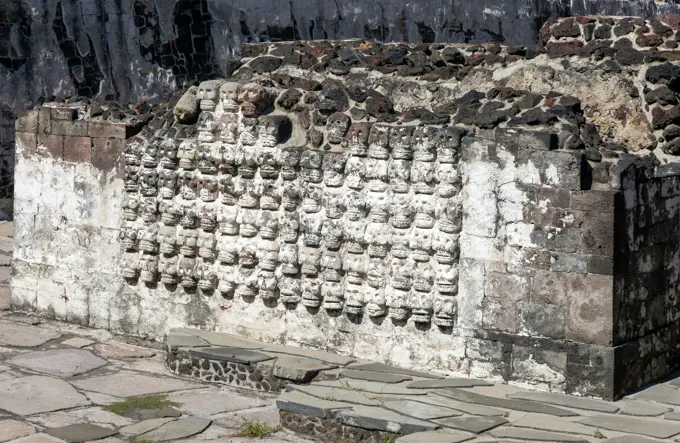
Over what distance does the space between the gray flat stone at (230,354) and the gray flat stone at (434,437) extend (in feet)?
5.79

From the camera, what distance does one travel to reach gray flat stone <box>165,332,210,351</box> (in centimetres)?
785

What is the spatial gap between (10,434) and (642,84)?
4.63 m

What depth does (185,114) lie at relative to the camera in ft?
27.8

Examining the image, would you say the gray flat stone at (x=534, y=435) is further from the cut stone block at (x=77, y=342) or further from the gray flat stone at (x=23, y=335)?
the gray flat stone at (x=23, y=335)

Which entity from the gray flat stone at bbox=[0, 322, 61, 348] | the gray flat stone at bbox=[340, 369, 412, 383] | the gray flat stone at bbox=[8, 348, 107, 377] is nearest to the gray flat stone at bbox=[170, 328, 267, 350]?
the gray flat stone at bbox=[8, 348, 107, 377]

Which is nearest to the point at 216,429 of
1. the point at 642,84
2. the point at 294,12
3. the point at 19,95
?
the point at 642,84

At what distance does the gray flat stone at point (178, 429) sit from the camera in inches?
254

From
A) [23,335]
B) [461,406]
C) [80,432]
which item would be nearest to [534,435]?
[461,406]

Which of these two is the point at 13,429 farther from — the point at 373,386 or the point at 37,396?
the point at 373,386

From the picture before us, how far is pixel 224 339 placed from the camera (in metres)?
8.03

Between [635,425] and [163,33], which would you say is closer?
[635,425]

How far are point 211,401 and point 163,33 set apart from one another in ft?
34.4

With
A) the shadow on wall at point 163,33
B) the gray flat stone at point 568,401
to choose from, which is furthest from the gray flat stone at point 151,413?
the shadow on wall at point 163,33

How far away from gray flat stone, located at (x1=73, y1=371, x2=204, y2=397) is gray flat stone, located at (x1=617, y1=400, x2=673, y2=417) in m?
2.68
